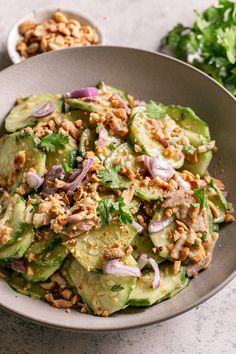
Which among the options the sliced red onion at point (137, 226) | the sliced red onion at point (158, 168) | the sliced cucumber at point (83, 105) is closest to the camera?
the sliced red onion at point (137, 226)

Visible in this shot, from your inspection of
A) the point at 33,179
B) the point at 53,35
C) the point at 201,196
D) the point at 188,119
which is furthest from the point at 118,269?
the point at 53,35

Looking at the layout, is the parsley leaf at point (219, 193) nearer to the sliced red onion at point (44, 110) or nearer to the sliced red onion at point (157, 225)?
the sliced red onion at point (157, 225)

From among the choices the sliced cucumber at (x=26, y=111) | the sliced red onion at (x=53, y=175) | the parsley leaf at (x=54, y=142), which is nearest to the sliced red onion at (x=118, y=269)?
the sliced red onion at (x=53, y=175)

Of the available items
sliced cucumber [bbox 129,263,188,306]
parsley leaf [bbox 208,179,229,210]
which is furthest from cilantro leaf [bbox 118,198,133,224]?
parsley leaf [bbox 208,179,229,210]

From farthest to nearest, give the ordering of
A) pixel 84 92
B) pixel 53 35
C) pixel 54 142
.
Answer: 1. pixel 53 35
2. pixel 84 92
3. pixel 54 142

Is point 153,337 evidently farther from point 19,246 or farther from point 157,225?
point 19,246

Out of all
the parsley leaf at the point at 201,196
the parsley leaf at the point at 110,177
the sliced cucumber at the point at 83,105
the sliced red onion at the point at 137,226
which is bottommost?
the sliced red onion at the point at 137,226

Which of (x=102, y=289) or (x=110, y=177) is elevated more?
(x=110, y=177)
